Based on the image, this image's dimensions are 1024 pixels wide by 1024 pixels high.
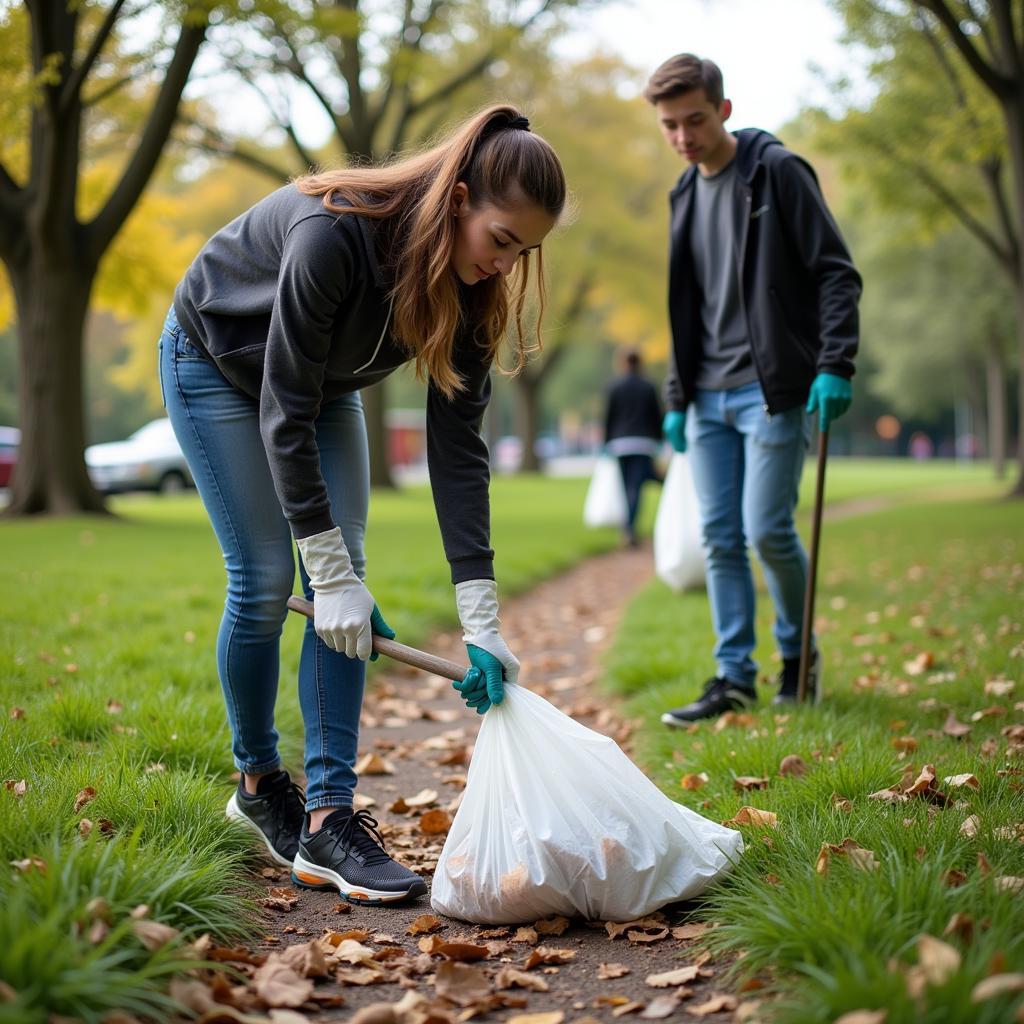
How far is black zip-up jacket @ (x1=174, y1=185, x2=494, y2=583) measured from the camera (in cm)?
247

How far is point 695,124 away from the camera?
3936 millimetres

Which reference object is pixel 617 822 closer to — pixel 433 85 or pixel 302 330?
pixel 302 330

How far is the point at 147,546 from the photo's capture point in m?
9.48

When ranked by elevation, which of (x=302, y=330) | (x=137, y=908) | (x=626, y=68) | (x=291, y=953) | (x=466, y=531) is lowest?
(x=291, y=953)

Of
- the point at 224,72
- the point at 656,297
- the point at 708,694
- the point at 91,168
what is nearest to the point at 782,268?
the point at 708,694

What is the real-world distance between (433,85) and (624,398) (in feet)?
36.5

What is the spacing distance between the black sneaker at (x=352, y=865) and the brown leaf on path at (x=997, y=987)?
141 centimetres

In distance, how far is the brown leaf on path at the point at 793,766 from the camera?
10.4 feet

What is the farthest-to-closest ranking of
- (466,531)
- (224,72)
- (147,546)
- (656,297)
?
(656,297) < (224,72) < (147,546) < (466,531)

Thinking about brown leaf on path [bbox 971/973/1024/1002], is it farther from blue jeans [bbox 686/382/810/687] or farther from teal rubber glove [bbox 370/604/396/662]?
blue jeans [bbox 686/382/810/687]

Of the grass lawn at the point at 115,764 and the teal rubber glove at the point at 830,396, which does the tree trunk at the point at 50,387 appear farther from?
the teal rubber glove at the point at 830,396

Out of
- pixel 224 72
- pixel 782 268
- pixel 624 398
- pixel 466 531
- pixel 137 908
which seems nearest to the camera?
pixel 137 908

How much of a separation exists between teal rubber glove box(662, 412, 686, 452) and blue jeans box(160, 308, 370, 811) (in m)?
1.96

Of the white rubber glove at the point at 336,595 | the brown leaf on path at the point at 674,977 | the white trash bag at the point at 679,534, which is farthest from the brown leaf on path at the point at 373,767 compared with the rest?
the white trash bag at the point at 679,534
